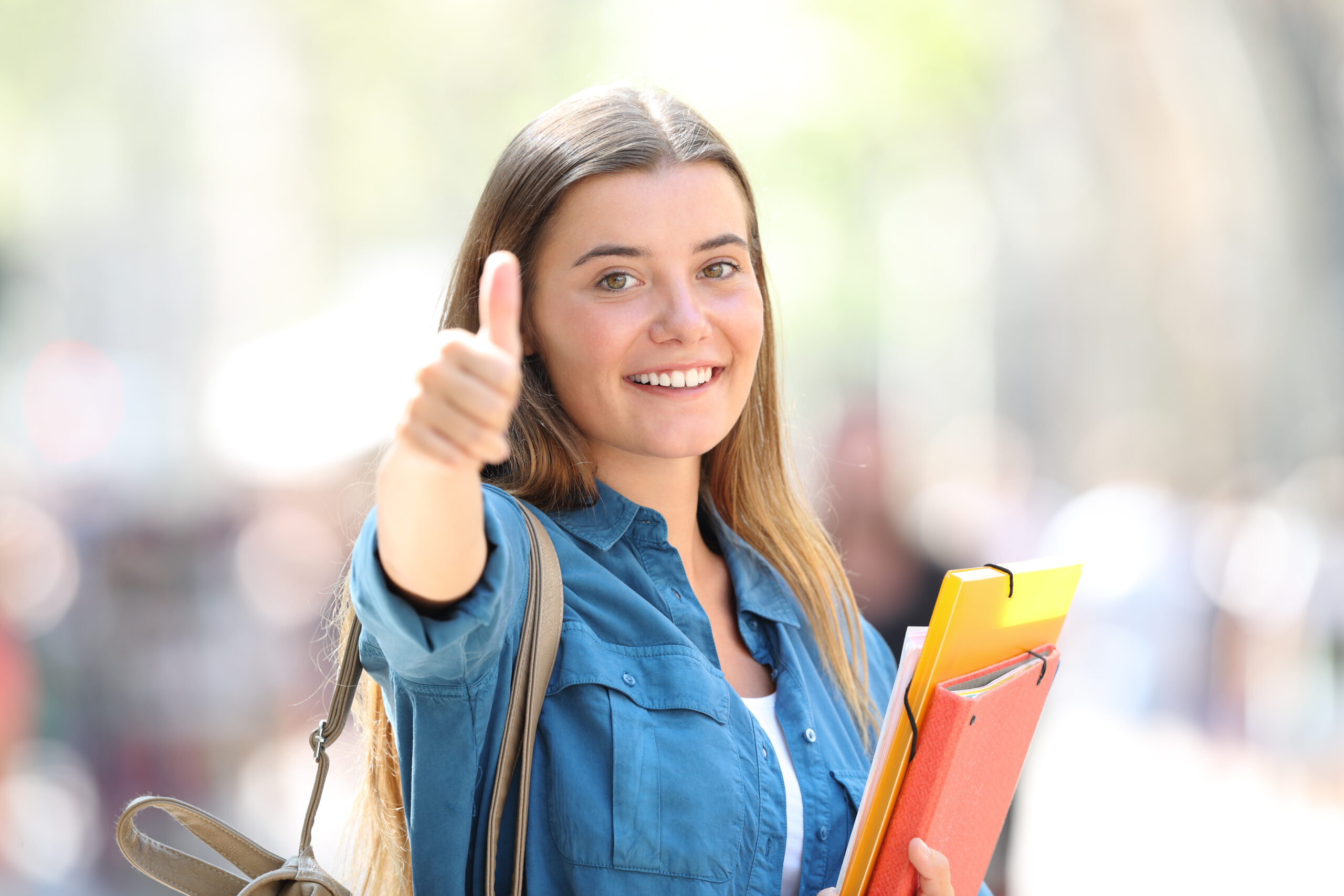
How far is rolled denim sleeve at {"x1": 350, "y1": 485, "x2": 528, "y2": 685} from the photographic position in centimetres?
145

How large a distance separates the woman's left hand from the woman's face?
69cm

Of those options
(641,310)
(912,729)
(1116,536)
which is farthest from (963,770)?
(1116,536)

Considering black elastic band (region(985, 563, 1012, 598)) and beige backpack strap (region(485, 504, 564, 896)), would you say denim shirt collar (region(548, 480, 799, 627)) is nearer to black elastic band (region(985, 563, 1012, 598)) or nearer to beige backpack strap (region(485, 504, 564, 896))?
beige backpack strap (region(485, 504, 564, 896))

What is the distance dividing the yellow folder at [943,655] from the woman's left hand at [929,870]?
5cm

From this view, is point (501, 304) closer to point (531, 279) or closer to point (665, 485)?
point (531, 279)

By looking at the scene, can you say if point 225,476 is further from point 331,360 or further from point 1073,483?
point 1073,483

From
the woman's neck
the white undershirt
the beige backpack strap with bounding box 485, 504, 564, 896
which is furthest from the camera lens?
the woman's neck

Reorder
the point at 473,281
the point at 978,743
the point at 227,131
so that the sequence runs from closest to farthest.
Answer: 1. the point at 978,743
2. the point at 473,281
3. the point at 227,131

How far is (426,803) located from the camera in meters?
1.62

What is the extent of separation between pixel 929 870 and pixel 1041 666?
40 cm

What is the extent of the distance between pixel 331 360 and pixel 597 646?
870 centimetres

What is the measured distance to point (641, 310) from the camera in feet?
6.46

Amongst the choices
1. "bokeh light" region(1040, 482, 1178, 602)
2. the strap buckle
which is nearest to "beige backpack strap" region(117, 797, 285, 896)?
the strap buckle

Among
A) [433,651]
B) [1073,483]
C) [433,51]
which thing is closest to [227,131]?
[433,51]
